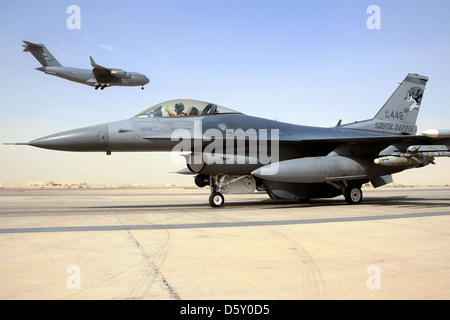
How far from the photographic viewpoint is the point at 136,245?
5953 millimetres

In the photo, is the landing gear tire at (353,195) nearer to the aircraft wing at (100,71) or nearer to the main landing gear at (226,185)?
the main landing gear at (226,185)

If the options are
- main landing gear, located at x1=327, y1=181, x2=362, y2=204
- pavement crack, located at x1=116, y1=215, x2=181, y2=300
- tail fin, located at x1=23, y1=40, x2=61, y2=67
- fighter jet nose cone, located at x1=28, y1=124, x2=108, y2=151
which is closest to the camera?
pavement crack, located at x1=116, y1=215, x2=181, y2=300

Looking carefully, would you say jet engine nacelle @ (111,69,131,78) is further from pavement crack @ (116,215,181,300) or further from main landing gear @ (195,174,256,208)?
pavement crack @ (116,215,181,300)

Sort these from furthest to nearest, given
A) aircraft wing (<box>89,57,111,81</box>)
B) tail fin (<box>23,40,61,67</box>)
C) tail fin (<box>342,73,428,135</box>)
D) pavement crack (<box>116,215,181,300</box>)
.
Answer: tail fin (<box>23,40,61,67</box>) < aircraft wing (<box>89,57,111,81</box>) < tail fin (<box>342,73,428,135</box>) < pavement crack (<box>116,215,181,300</box>)

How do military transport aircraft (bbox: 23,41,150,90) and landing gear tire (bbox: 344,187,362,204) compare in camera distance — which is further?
military transport aircraft (bbox: 23,41,150,90)

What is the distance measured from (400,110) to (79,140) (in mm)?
13633

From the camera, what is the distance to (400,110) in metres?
17.6

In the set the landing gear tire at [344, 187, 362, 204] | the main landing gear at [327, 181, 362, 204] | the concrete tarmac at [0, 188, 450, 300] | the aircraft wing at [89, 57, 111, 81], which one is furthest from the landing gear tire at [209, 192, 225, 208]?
the aircraft wing at [89, 57, 111, 81]

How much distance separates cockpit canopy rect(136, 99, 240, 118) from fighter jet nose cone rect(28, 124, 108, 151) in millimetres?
1500

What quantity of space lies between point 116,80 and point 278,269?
118ft

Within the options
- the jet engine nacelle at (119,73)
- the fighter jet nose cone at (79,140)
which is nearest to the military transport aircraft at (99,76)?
the jet engine nacelle at (119,73)

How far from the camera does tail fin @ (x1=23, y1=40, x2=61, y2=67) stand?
39344 millimetres

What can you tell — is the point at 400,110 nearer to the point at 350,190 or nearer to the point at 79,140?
the point at 350,190
